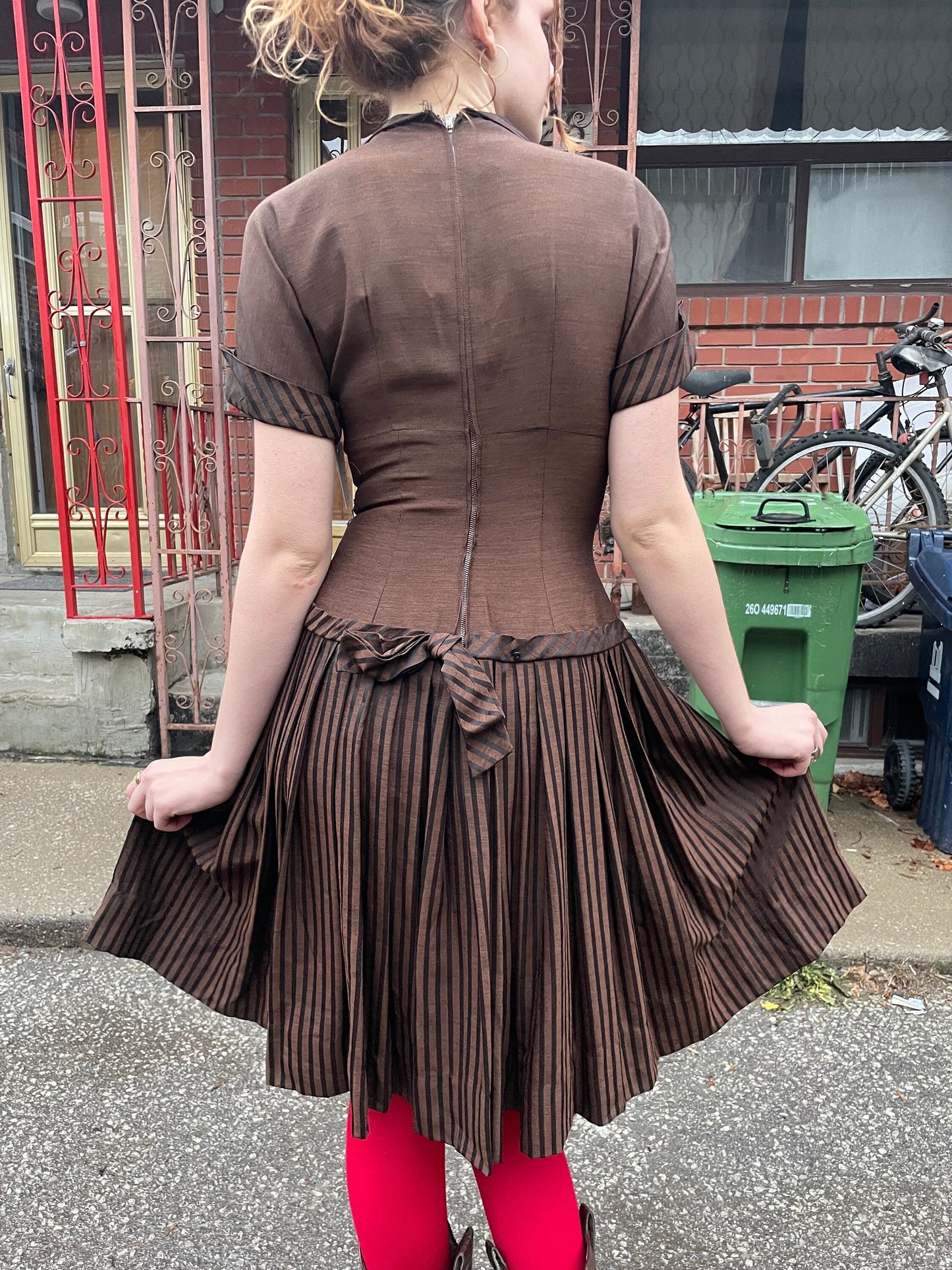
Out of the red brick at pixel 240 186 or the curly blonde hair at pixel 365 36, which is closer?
the curly blonde hair at pixel 365 36

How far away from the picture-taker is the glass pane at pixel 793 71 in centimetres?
484

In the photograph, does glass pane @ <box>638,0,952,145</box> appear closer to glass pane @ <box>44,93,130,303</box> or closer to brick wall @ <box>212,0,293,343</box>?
brick wall @ <box>212,0,293,343</box>

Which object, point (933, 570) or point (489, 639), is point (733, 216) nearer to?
point (933, 570)

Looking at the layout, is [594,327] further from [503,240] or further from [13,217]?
[13,217]

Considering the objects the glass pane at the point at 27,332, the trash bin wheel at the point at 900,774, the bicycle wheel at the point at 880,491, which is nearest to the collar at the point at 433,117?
the trash bin wheel at the point at 900,774

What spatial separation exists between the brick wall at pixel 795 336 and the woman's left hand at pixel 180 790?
4.20 m

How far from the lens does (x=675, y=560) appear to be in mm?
1124

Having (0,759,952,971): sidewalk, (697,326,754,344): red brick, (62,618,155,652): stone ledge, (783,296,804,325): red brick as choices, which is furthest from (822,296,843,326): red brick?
(62,618,155,652): stone ledge

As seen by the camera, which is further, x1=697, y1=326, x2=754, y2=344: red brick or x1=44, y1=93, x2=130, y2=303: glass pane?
x1=44, y1=93, x2=130, y2=303: glass pane

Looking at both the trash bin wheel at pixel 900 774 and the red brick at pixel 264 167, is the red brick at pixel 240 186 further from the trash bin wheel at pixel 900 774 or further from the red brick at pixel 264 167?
the trash bin wheel at pixel 900 774

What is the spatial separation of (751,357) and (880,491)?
1.07 meters

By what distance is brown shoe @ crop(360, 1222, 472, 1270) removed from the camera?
1.37 meters

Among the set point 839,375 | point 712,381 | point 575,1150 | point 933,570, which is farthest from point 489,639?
point 839,375

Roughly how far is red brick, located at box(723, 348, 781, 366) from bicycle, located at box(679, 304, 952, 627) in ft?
1.31
